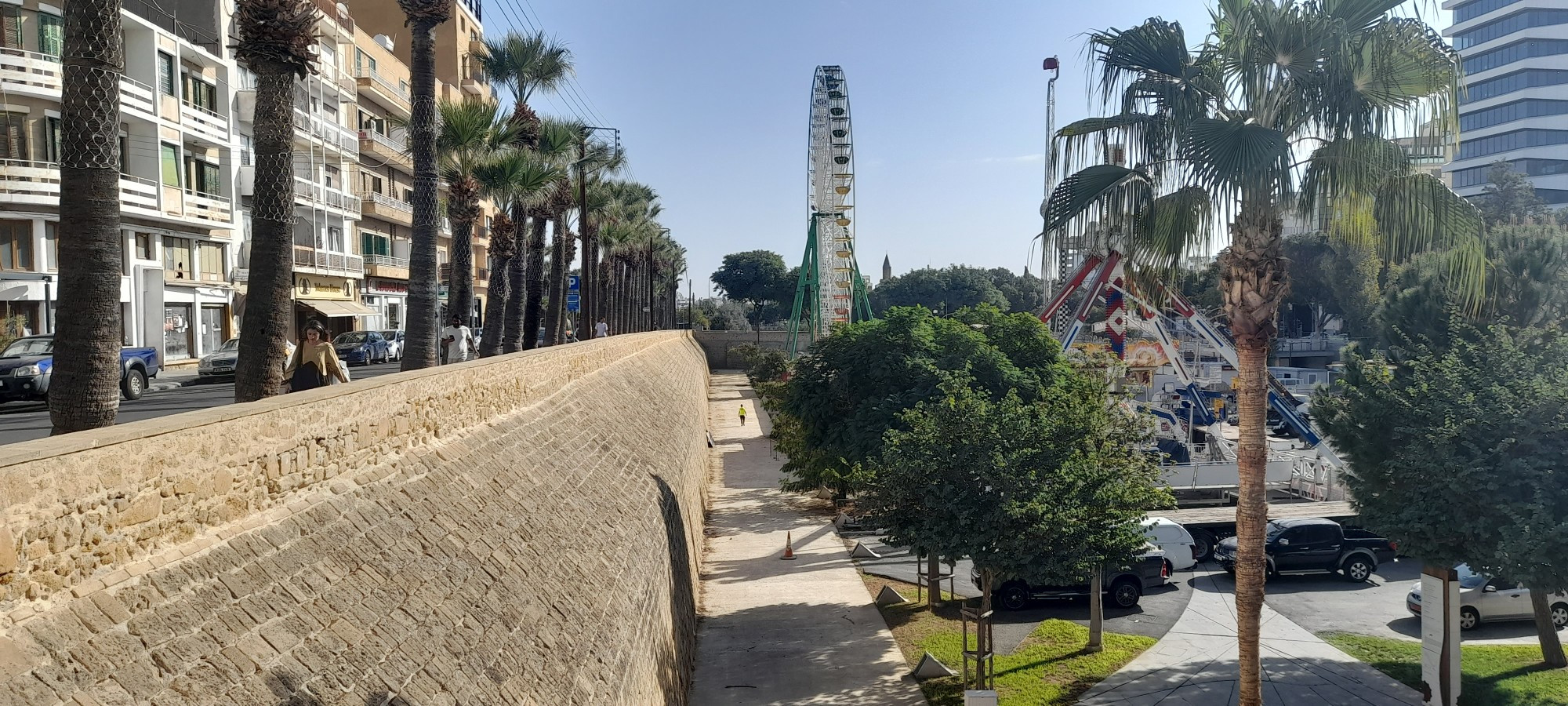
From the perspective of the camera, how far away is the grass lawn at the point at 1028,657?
14.4 metres

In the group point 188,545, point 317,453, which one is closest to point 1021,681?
point 317,453

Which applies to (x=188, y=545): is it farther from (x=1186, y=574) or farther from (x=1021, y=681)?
(x=1186, y=574)

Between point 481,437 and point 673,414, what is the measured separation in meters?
15.2

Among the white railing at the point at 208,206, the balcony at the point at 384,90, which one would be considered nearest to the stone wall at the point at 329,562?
the white railing at the point at 208,206

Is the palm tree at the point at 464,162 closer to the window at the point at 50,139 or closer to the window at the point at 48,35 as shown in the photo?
the window at the point at 50,139

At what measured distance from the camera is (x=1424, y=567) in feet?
47.4

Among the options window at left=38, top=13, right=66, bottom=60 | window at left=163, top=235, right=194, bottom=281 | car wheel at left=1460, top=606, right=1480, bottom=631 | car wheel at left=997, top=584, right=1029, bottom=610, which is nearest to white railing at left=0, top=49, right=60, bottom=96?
window at left=38, top=13, right=66, bottom=60

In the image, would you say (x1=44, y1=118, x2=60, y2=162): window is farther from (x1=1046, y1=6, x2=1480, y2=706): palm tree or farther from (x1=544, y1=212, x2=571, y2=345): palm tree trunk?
(x1=1046, y1=6, x2=1480, y2=706): palm tree

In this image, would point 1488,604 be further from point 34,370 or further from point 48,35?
point 48,35

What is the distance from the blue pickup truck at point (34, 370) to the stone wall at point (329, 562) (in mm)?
14824

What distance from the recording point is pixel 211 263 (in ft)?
114

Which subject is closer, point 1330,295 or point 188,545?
point 188,545

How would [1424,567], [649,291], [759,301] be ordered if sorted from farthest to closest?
[759,301], [649,291], [1424,567]

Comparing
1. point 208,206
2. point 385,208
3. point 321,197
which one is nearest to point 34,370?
point 208,206
